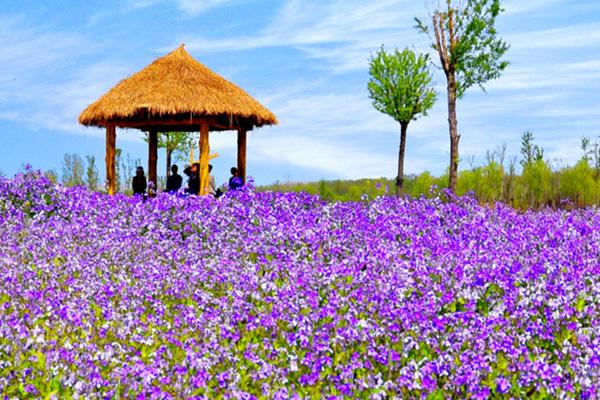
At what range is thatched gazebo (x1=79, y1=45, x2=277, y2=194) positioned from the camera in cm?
2017

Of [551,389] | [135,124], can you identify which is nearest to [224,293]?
[551,389]

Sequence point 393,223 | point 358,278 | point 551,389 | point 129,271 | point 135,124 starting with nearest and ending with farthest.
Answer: point 551,389, point 358,278, point 129,271, point 393,223, point 135,124

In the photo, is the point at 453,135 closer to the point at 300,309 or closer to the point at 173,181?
the point at 173,181

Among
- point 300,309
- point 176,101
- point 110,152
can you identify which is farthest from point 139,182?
point 300,309

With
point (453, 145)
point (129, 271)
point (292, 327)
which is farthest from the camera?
point (453, 145)

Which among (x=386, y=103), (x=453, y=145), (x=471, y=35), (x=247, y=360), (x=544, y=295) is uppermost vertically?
(x=471, y=35)

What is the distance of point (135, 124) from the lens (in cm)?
2239

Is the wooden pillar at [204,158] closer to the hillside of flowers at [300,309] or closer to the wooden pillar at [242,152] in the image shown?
the wooden pillar at [242,152]

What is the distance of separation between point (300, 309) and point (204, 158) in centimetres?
1429

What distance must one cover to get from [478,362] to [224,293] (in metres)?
3.30

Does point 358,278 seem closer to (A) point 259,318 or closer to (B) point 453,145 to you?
(A) point 259,318

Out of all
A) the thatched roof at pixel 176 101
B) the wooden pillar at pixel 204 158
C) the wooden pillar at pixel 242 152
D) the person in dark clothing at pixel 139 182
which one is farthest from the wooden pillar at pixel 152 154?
the wooden pillar at pixel 204 158

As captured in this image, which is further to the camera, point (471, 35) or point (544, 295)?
point (471, 35)

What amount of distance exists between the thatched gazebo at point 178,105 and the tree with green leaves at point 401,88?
349 inches
